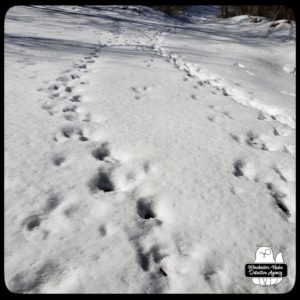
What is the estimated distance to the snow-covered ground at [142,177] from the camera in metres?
1.55

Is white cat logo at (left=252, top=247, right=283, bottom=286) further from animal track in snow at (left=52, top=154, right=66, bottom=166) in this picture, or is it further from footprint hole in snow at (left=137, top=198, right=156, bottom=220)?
animal track in snow at (left=52, top=154, right=66, bottom=166)

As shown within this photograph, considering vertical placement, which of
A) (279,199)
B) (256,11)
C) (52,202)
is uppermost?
(256,11)

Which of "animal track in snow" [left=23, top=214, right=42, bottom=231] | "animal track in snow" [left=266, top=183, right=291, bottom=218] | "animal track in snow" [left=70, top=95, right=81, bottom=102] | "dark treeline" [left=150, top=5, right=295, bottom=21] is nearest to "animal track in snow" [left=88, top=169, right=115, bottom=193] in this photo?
"animal track in snow" [left=23, top=214, right=42, bottom=231]

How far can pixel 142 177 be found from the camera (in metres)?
2.29

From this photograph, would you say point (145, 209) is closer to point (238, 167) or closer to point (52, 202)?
point (52, 202)

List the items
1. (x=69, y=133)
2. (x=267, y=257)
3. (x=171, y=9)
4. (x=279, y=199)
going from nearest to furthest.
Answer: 1. (x=267, y=257)
2. (x=279, y=199)
3. (x=69, y=133)
4. (x=171, y=9)

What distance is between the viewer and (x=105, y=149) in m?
2.62

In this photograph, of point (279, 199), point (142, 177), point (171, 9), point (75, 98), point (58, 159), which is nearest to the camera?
point (279, 199)

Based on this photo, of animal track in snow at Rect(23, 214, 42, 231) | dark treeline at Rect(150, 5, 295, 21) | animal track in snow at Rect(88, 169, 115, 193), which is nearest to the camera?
animal track in snow at Rect(23, 214, 42, 231)

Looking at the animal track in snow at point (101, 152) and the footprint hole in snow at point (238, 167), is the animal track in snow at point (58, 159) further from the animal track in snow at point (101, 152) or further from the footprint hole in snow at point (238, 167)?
the footprint hole in snow at point (238, 167)

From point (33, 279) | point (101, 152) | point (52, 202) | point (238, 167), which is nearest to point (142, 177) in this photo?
point (101, 152)

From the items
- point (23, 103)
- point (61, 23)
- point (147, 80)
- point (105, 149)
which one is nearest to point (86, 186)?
point (105, 149)

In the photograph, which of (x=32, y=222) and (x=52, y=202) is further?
(x=52, y=202)

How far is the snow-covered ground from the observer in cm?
155
